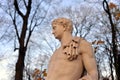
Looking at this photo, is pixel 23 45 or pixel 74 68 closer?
pixel 74 68

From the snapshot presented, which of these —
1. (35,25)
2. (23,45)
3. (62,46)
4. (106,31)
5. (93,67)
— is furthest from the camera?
(106,31)

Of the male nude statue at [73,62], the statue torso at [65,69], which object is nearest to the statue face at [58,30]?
the male nude statue at [73,62]

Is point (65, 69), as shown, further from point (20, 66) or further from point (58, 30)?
point (20, 66)

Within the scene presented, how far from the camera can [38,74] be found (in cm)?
2977

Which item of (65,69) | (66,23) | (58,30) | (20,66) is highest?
(66,23)

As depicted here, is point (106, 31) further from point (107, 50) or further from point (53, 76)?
point (53, 76)

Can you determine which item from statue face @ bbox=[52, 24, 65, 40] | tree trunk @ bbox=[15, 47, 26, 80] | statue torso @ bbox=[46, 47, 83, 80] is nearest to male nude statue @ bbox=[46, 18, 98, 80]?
statue torso @ bbox=[46, 47, 83, 80]

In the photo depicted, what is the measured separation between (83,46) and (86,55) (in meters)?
0.15

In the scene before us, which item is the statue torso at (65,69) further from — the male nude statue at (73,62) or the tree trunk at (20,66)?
the tree trunk at (20,66)

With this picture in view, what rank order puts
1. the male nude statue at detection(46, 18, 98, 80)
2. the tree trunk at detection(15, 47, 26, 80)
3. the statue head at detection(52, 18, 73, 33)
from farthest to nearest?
the tree trunk at detection(15, 47, 26, 80) < the statue head at detection(52, 18, 73, 33) < the male nude statue at detection(46, 18, 98, 80)

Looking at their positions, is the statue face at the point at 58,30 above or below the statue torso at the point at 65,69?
above

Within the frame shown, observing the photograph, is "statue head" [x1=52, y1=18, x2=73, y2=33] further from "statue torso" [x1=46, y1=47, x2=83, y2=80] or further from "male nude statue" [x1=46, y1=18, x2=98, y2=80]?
"statue torso" [x1=46, y1=47, x2=83, y2=80]

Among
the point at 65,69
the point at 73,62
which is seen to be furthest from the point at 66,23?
the point at 65,69

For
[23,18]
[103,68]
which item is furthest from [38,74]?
[23,18]
